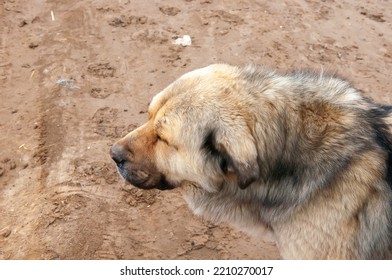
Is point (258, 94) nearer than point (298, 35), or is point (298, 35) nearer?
point (258, 94)

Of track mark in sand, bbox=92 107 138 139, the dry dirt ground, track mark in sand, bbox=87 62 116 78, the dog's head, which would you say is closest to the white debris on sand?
the dry dirt ground

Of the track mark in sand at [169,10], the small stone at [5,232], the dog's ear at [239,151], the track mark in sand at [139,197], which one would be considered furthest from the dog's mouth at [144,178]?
the track mark in sand at [169,10]

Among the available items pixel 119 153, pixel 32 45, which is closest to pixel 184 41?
pixel 32 45

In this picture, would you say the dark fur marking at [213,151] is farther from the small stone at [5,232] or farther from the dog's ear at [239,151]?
the small stone at [5,232]

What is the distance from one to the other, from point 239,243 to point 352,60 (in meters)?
3.90

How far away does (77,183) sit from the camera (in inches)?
210

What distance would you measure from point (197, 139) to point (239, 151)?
35cm

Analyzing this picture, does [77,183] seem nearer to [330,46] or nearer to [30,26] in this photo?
[30,26]

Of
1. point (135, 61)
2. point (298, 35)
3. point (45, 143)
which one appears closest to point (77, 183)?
point (45, 143)

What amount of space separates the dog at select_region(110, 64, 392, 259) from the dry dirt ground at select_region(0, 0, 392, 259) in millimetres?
1569

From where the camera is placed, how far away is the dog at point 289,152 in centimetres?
333

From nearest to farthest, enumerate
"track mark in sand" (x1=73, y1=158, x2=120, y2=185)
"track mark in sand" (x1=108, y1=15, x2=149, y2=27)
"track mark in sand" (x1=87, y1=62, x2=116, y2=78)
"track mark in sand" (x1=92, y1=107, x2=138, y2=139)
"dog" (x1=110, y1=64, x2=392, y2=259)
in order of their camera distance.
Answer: "dog" (x1=110, y1=64, x2=392, y2=259) < "track mark in sand" (x1=73, y1=158, x2=120, y2=185) < "track mark in sand" (x1=92, y1=107, x2=138, y2=139) < "track mark in sand" (x1=87, y1=62, x2=116, y2=78) < "track mark in sand" (x1=108, y1=15, x2=149, y2=27)

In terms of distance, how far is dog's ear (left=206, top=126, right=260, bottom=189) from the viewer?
3160 mm

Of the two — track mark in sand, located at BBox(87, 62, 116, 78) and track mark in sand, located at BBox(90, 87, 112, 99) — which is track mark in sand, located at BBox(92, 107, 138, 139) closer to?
track mark in sand, located at BBox(90, 87, 112, 99)
